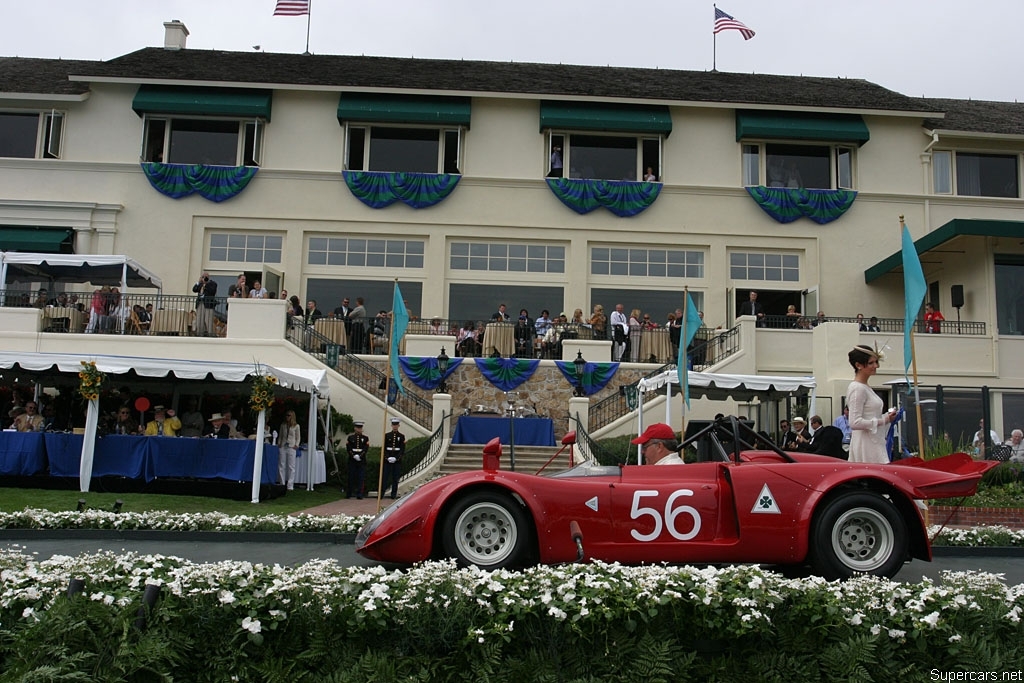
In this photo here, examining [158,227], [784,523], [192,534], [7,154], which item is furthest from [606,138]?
[784,523]

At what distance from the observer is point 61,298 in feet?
78.9

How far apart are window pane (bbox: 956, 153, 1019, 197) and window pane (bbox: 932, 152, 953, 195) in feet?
1.31

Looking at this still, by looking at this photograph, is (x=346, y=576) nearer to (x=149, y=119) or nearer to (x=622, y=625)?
(x=622, y=625)

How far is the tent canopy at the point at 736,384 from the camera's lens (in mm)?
18203

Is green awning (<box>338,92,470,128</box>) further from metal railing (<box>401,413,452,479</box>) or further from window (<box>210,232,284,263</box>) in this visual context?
metal railing (<box>401,413,452,479</box>)

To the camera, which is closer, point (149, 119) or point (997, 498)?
point (997, 498)

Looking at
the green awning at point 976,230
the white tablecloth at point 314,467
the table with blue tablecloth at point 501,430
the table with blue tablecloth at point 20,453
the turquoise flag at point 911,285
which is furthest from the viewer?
the green awning at point 976,230

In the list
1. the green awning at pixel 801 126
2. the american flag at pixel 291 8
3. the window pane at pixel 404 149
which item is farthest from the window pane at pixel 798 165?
the american flag at pixel 291 8

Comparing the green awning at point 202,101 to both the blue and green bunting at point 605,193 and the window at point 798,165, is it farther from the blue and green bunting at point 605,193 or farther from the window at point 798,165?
the window at point 798,165

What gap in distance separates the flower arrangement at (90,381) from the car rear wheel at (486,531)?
11543 millimetres

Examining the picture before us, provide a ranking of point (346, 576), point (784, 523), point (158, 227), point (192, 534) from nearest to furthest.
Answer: point (346, 576)
point (784, 523)
point (192, 534)
point (158, 227)

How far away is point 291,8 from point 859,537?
93.2 ft

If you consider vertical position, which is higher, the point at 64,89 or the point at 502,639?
the point at 64,89

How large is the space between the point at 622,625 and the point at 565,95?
26.1m
